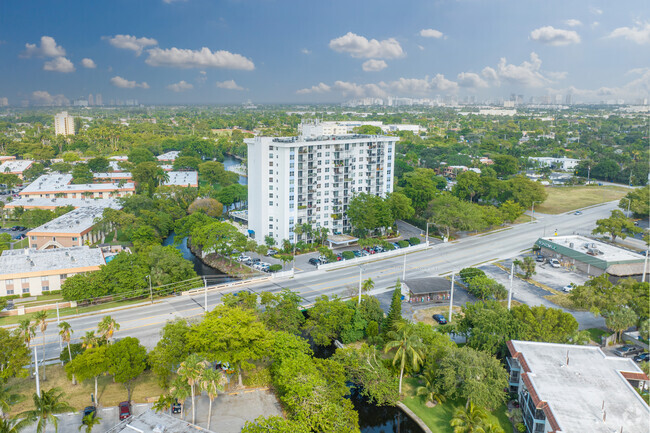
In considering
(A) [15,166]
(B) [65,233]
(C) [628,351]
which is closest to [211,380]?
(C) [628,351]

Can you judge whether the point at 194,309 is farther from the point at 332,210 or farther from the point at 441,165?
the point at 441,165

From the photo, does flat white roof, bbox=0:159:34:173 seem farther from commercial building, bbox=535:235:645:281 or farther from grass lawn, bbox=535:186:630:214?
grass lawn, bbox=535:186:630:214

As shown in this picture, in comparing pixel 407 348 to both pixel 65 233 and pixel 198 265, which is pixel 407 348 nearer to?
pixel 198 265

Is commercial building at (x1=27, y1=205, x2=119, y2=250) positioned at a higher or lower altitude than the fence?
higher

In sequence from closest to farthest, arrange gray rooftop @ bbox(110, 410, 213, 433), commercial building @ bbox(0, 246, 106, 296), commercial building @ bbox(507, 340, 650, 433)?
gray rooftop @ bbox(110, 410, 213, 433)
commercial building @ bbox(507, 340, 650, 433)
commercial building @ bbox(0, 246, 106, 296)

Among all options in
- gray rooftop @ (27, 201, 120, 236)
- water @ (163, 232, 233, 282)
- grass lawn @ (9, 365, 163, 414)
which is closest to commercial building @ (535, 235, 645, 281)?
water @ (163, 232, 233, 282)

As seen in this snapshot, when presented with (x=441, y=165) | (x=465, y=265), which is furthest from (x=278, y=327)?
(x=441, y=165)

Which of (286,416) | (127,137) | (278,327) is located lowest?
(286,416)
